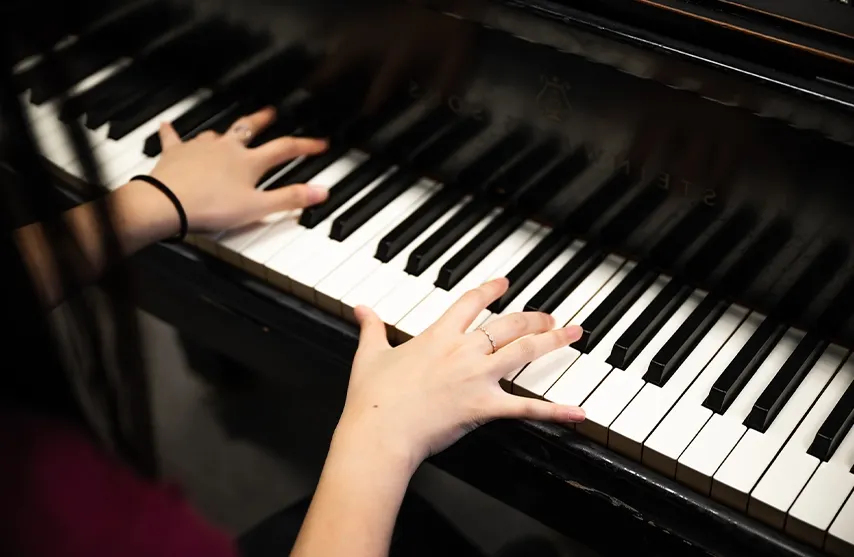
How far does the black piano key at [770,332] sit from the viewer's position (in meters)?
1.17

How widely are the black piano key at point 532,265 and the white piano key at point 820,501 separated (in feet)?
1.43

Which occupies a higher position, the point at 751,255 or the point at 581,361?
the point at 751,255

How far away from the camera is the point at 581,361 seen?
1.24 m

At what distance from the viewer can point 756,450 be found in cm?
112

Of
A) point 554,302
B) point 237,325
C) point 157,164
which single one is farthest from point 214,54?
point 554,302

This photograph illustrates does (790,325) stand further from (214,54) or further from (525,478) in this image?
(214,54)

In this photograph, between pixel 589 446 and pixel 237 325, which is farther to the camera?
pixel 237 325

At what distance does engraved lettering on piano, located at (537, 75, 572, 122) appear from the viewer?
1276 mm

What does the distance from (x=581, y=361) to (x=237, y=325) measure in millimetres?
534

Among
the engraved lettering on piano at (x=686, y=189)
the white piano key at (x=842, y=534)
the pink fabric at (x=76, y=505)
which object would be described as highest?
the engraved lettering on piano at (x=686, y=189)

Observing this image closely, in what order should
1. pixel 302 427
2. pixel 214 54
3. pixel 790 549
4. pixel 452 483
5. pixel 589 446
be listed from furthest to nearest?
pixel 302 427 → pixel 452 483 → pixel 214 54 → pixel 589 446 → pixel 790 549

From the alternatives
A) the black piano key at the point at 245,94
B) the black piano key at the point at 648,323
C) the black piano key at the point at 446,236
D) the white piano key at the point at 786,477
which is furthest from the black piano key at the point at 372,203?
the white piano key at the point at 786,477

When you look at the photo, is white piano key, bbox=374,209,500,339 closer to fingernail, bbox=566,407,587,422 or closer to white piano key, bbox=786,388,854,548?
fingernail, bbox=566,407,587,422

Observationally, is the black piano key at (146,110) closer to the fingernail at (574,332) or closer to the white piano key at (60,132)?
the white piano key at (60,132)
